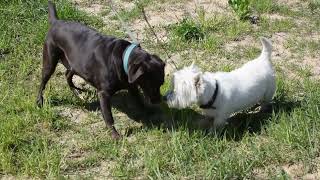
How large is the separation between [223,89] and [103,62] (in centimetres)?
117

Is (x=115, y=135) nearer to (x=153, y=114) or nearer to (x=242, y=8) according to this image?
(x=153, y=114)

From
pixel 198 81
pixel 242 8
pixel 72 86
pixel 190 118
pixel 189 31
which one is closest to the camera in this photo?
pixel 198 81

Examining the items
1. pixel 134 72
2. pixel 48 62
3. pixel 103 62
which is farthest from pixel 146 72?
pixel 48 62

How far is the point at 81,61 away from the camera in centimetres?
502

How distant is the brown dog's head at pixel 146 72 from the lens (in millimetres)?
4457

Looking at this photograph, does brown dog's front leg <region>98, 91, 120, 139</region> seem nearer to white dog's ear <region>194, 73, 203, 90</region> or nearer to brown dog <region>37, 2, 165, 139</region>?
brown dog <region>37, 2, 165, 139</region>

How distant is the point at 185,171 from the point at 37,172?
1.26m

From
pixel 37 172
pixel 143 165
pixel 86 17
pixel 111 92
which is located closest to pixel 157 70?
pixel 111 92

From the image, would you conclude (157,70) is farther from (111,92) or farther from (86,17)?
(86,17)

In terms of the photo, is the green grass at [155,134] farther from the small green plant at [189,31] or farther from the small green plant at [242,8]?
the small green plant at [242,8]

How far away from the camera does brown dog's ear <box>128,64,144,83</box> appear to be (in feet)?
14.5

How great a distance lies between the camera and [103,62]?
480cm

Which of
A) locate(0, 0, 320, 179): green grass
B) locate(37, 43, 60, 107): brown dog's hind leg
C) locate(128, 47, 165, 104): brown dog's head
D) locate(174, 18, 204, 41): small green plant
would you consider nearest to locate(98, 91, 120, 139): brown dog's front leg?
locate(0, 0, 320, 179): green grass

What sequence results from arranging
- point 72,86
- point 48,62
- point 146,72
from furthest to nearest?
point 72,86 → point 48,62 → point 146,72
